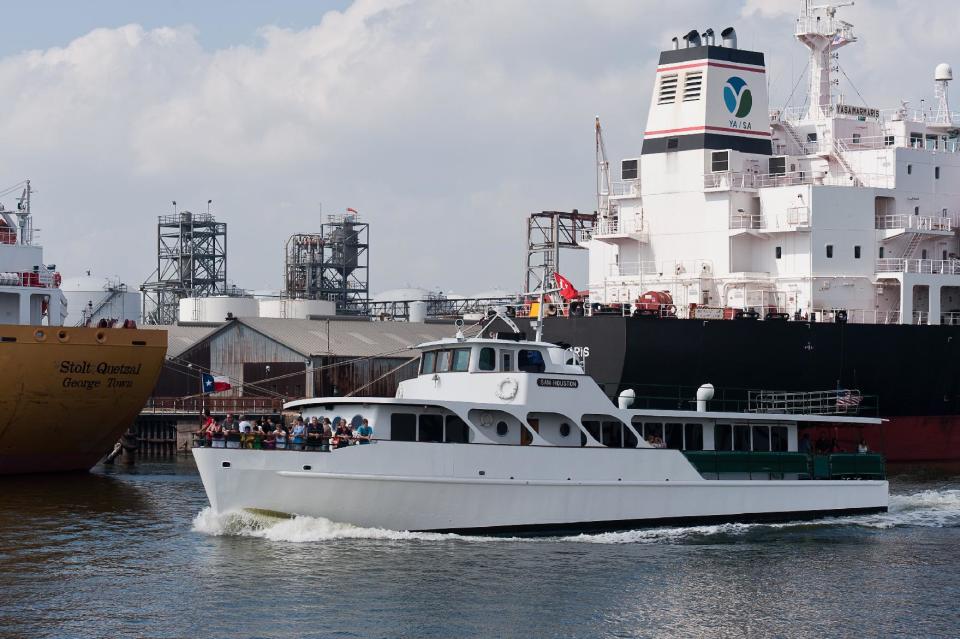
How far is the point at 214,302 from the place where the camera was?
74.0 meters

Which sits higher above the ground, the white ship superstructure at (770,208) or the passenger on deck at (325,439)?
the white ship superstructure at (770,208)

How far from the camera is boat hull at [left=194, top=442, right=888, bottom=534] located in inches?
1097

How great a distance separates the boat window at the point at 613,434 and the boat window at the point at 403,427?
454 cm

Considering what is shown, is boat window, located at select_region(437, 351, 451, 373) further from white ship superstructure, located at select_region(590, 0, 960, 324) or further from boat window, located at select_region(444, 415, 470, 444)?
white ship superstructure, located at select_region(590, 0, 960, 324)

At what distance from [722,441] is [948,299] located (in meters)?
20.3

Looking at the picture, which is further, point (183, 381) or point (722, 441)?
point (183, 381)

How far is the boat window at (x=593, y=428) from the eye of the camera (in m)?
30.6

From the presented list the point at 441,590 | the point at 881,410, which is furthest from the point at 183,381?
the point at 441,590

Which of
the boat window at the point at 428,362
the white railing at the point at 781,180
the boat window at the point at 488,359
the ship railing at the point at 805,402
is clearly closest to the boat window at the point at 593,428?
the boat window at the point at 488,359

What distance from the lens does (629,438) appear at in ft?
102

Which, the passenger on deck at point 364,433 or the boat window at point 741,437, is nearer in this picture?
the passenger on deck at point 364,433

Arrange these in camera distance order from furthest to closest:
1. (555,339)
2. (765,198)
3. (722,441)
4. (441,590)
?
(765,198) → (555,339) → (722,441) → (441,590)

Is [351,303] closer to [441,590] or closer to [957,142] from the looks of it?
[957,142]

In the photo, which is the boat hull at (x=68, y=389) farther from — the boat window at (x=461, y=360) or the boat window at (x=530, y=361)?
the boat window at (x=530, y=361)
